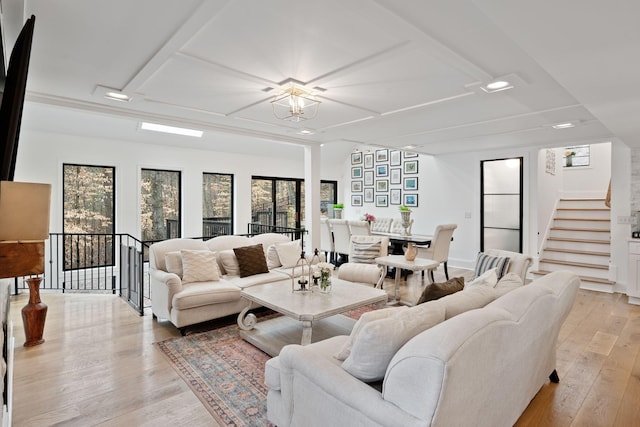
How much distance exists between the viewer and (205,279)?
158 inches

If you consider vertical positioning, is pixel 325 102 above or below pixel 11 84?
above

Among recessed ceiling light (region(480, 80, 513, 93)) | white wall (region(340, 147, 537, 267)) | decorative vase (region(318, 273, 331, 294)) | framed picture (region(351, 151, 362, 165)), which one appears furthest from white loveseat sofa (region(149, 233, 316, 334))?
framed picture (region(351, 151, 362, 165))

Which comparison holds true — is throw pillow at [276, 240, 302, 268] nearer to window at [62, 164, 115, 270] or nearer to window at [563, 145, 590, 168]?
window at [62, 164, 115, 270]

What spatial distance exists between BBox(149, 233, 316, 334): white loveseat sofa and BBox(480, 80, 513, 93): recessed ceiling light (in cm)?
299

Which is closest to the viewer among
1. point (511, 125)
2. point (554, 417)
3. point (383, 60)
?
point (554, 417)

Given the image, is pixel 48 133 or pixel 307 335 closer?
pixel 307 335

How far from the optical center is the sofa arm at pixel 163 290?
363 cm

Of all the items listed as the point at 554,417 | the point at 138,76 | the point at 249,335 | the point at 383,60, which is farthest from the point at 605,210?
the point at 138,76

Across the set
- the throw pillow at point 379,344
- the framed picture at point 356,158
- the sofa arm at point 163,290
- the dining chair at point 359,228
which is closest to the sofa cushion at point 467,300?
the throw pillow at point 379,344

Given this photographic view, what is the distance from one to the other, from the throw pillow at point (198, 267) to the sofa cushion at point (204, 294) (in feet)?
0.29

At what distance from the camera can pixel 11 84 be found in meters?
1.15

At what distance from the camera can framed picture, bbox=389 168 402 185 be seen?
841cm

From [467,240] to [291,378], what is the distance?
20.6 ft

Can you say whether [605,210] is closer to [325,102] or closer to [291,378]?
[325,102]
